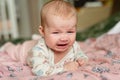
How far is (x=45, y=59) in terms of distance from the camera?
1.66 m

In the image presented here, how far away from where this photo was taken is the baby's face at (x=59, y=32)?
1583 millimetres

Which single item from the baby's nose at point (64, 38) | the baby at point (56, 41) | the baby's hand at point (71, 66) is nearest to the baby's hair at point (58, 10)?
the baby at point (56, 41)

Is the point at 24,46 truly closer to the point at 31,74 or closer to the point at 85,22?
the point at 31,74

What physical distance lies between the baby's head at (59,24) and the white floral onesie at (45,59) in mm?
65

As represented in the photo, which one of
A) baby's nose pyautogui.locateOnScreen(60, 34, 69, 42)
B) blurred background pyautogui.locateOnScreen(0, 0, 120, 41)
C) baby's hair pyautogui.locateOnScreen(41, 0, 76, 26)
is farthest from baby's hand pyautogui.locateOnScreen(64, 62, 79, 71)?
blurred background pyautogui.locateOnScreen(0, 0, 120, 41)

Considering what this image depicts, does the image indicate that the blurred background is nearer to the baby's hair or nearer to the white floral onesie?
the white floral onesie

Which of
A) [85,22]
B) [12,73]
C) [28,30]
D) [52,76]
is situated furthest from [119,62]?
[28,30]

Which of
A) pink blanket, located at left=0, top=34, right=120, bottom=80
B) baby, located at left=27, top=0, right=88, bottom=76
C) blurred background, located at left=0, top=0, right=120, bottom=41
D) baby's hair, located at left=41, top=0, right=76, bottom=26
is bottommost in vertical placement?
blurred background, located at left=0, top=0, right=120, bottom=41

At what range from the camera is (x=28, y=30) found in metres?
4.40

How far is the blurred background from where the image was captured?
3957 mm

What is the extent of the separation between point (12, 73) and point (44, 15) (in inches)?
14.4

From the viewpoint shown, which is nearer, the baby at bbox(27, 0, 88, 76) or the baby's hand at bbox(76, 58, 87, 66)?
the baby at bbox(27, 0, 88, 76)

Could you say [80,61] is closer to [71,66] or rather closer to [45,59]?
[71,66]

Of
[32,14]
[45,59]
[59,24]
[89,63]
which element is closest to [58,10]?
[59,24]
